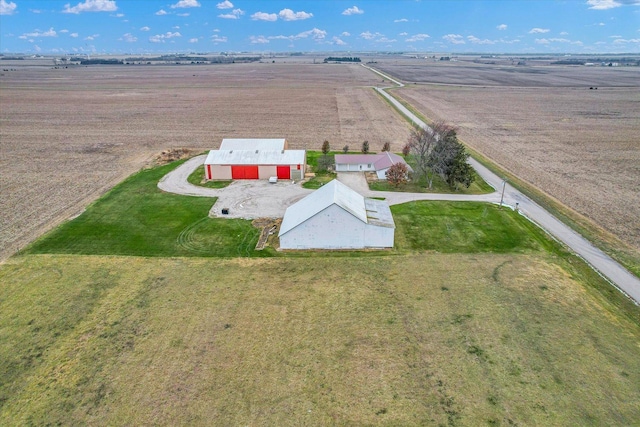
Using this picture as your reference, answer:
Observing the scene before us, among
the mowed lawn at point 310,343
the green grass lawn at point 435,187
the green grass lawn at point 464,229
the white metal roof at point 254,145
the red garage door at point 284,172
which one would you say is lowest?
the mowed lawn at point 310,343

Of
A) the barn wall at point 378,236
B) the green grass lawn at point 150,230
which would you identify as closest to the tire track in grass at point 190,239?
the green grass lawn at point 150,230

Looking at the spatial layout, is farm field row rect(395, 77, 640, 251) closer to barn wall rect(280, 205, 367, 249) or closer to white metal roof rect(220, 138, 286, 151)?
barn wall rect(280, 205, 367, 249)

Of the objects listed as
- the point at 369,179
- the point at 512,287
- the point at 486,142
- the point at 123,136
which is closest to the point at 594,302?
the point at 512,287

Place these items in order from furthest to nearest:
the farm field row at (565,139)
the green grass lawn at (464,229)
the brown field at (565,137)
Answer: the brown field at (565,137) < the farm field row at (565,139) < the green grass lawn at (464,229)

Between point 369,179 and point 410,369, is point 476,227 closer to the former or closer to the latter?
point 369,179

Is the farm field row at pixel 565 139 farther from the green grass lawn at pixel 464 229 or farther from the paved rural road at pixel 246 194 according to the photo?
the paved rural road at pixel 246 194

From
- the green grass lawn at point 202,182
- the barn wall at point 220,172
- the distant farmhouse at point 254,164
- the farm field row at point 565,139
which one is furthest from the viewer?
the barn wall at point 220,172
